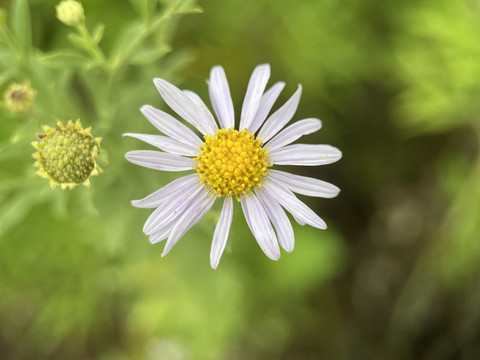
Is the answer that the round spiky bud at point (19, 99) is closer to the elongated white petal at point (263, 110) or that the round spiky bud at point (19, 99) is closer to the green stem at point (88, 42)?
the green stem at point (88, 42)

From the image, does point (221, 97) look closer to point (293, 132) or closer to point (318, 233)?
point (293, 132)

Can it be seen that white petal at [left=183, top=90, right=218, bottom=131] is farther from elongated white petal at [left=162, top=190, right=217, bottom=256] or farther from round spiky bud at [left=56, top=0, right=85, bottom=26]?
round spiky bud at [left=56, top=0, right=85, bottom=26]

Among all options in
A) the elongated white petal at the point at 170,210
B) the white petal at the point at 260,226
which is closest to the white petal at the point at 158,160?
the elongated white petal at the point at 170,210

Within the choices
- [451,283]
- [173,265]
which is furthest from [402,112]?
[173,265]

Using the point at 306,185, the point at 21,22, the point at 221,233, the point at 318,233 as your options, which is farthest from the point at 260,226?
the point at 318,233

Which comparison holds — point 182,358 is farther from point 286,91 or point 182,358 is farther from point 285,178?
point 285,178

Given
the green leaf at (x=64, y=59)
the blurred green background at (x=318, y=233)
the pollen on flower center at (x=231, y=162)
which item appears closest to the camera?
the pollen on flower center at (x=231, y=162)
